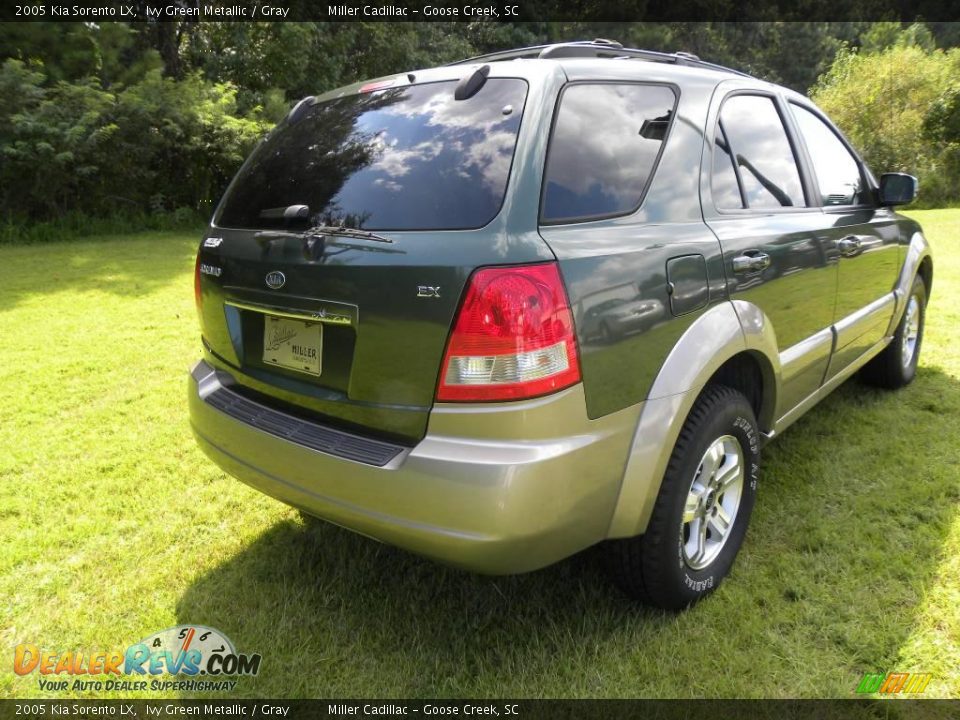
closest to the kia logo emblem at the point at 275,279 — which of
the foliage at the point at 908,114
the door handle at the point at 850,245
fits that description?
A: the door handle at the point at 850,245

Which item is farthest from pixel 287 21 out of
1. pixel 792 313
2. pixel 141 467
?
pixel 792 313

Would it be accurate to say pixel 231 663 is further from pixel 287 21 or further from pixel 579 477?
pixel 287 21

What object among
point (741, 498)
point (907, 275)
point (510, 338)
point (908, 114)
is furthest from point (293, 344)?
point (908, 114)

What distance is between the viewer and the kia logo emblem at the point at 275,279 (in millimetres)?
2084

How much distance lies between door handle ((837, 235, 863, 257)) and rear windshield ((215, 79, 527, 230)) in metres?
1.90

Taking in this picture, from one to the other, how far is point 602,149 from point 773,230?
948 mm

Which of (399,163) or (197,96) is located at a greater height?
(197,96)

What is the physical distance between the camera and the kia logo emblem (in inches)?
82.0

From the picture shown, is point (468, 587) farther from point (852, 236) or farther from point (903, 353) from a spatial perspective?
point (903, 353)

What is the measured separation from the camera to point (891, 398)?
4.22 metres

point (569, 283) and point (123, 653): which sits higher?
point (569, 283)

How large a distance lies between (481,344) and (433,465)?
13.5 inches

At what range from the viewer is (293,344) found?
2.14 m

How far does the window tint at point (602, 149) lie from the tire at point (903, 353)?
2.72 meters
